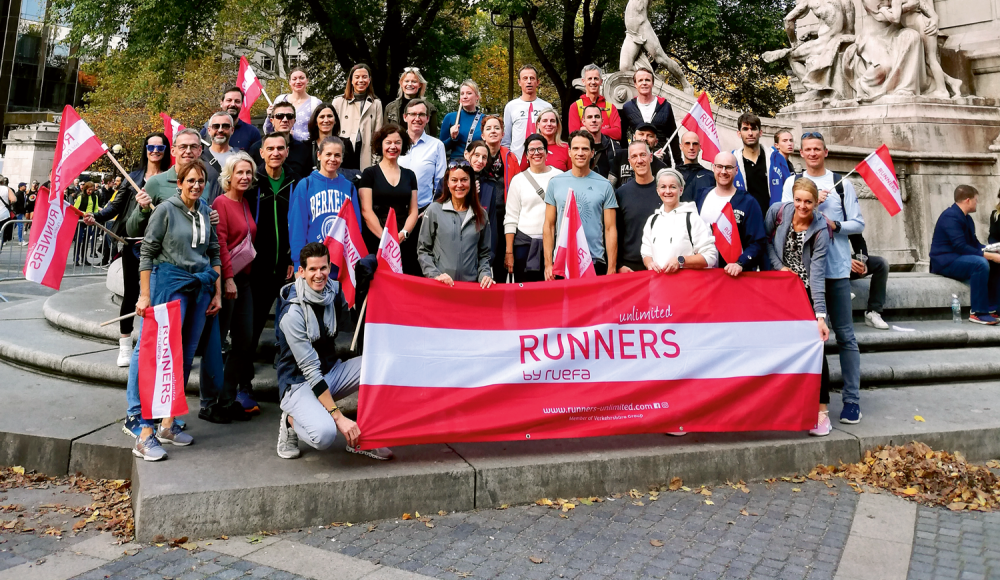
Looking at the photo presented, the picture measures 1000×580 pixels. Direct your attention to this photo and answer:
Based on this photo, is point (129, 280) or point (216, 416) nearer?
point (216, 416)

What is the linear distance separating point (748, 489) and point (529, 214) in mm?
2768

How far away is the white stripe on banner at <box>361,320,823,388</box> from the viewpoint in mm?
5289

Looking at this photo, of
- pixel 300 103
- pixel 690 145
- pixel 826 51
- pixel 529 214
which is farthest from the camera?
pixel 826 51

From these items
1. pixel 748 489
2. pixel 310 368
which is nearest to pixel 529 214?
pixel 310 368

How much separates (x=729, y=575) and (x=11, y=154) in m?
41.2

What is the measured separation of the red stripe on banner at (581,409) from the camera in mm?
5125

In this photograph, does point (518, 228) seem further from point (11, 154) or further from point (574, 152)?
point (11, 154)

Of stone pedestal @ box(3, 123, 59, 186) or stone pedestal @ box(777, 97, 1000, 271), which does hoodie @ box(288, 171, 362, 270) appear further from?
stone pedestal @ box(3, 123, 59, 186)

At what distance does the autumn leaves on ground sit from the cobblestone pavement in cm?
20

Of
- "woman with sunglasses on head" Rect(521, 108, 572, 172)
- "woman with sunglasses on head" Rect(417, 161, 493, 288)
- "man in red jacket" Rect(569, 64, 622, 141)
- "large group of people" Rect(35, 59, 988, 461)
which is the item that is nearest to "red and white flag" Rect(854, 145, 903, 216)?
"large group of people" Rect(35, 59, 988, 461)

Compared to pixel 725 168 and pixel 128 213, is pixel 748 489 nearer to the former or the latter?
pixel 725 168

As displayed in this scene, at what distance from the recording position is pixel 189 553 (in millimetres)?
4191

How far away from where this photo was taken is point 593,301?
5.73 m

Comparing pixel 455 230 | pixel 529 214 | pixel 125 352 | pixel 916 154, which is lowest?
pixel 125 352
